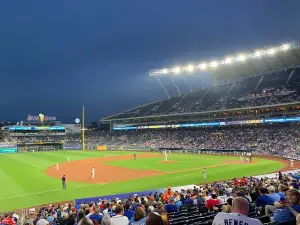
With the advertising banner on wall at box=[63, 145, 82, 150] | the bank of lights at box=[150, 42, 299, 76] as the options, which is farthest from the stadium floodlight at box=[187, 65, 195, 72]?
the advertising banner on wall at box=[63, 145, 82, 150]

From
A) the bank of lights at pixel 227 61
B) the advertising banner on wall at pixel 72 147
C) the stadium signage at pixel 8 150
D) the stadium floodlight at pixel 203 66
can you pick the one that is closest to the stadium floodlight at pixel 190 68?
the bank of lights at pixel 227 61

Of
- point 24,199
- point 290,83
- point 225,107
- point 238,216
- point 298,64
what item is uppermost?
point 298,64

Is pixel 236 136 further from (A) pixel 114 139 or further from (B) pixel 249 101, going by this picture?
(A) pixel 114 139

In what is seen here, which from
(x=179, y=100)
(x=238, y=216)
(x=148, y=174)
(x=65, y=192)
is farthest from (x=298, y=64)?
(x=238, y=216)

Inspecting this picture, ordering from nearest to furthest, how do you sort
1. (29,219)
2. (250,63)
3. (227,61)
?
(29,219)
(227,61)
(250,63)

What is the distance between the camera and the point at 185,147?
230ft

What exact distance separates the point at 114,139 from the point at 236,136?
45.3 m

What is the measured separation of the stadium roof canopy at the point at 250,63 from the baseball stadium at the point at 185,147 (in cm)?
24

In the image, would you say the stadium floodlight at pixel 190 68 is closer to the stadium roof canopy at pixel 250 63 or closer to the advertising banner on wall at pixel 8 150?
the stadium roof canopy at pixel 250 63

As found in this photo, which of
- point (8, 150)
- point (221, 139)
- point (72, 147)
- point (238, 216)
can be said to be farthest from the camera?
point (72, 147)

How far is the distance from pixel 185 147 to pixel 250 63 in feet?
95.1

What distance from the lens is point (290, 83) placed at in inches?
2625

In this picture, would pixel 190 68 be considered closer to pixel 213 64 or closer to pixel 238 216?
pixel 213 64

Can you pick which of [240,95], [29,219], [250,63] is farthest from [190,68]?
[29,219]
